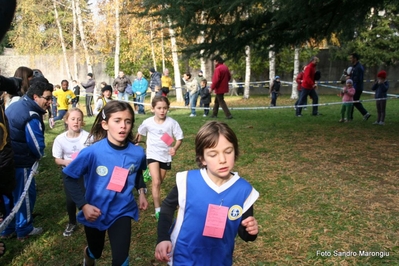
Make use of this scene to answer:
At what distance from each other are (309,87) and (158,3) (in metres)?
6.89

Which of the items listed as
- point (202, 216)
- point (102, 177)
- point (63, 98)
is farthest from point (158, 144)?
point (63, 98)

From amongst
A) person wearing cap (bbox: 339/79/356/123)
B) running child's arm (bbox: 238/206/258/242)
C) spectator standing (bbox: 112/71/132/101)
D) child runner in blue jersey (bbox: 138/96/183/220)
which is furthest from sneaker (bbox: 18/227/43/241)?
spectator standing (bbox: 112/71/132/101)

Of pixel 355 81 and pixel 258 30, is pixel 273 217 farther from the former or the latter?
pixel 355 81

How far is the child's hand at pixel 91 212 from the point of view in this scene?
2.68m

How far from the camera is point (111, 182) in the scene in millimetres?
2816

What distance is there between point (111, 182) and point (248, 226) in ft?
4.17

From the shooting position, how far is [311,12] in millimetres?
7449

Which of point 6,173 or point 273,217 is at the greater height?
point 6,173

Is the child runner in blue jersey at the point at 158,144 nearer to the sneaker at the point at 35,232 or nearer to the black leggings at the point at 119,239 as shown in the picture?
the sneaker at the point at 35,232

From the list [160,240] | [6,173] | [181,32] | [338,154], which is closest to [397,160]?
[338,154]

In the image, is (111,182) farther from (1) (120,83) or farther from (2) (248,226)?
(1) (120,83)

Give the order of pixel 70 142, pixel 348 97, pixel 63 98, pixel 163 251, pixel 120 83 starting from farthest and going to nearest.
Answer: pixel 120 83, pixel 63 98, pixel 348 97, pixel 70 142, pixel 163 251

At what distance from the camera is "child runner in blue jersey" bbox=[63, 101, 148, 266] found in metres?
2.80

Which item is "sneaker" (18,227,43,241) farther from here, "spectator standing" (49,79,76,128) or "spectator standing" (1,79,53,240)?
"spectator standing" (49,79,76,128)
